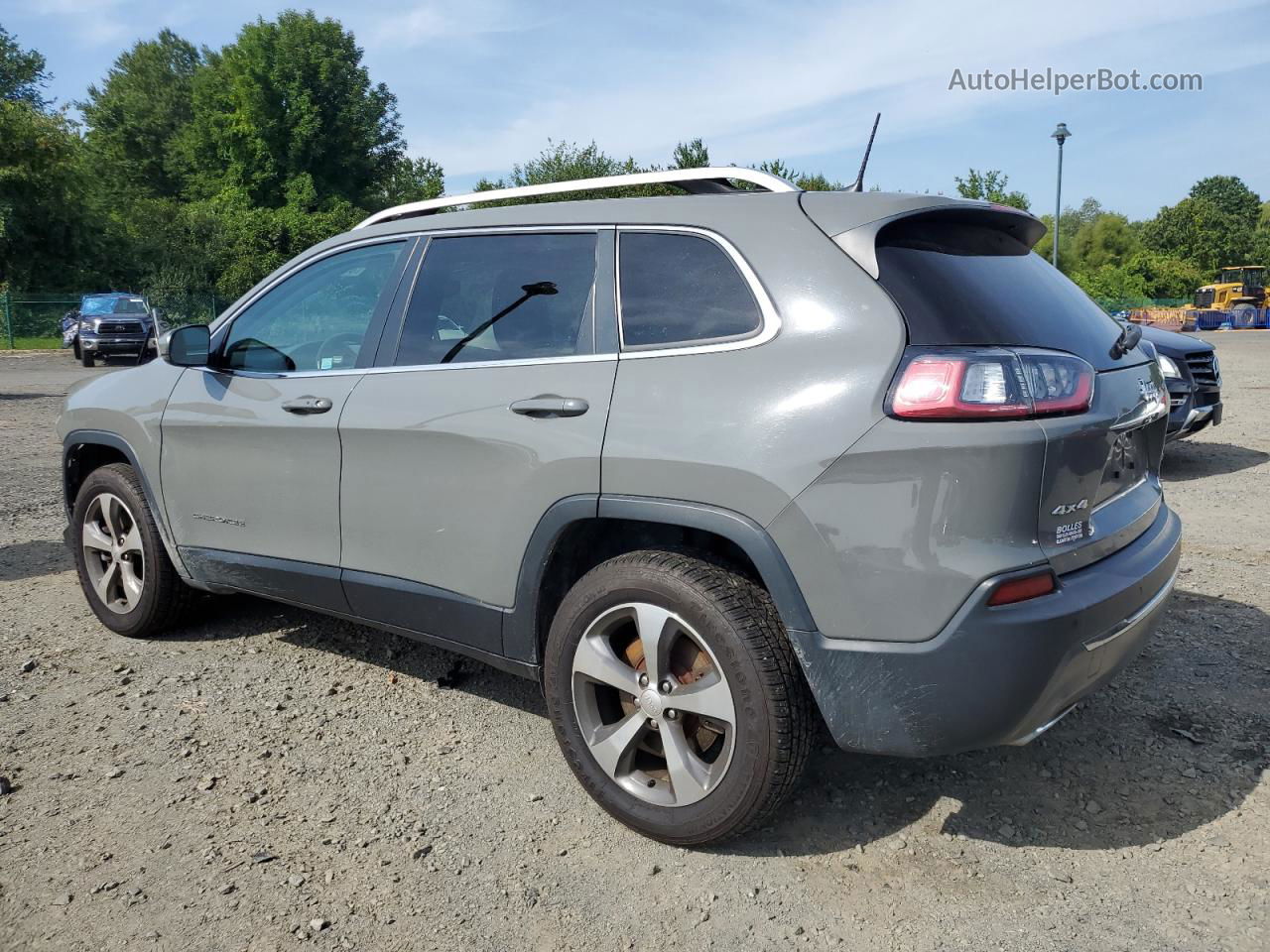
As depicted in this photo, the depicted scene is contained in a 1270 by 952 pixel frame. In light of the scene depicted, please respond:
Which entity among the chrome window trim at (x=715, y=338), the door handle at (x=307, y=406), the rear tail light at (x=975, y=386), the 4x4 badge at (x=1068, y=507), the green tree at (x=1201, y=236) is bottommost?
the 4x4 badge at (x=1068, y=507)

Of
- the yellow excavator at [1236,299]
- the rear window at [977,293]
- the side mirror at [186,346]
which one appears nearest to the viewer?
the rear window at [977,293]

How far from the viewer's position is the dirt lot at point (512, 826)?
8.41ft

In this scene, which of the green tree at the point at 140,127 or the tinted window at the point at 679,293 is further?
the green tree at the point at 140,127

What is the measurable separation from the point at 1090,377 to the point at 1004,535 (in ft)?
1.85

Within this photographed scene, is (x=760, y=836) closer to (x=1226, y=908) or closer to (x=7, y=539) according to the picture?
(x=1226, y=908)

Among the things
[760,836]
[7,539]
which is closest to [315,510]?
[760,836]

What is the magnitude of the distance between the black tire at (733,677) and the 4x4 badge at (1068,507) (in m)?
0.74

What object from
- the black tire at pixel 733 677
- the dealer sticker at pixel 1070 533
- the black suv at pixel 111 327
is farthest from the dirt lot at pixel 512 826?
the black suv at pixel 111 327

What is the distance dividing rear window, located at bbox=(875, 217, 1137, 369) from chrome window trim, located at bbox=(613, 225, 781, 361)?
311mm

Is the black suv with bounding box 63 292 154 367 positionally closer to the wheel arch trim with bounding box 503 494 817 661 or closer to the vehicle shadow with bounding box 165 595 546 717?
the vehicle shadow with bounding box 165 595 546 717

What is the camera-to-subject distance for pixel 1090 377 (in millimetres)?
2648

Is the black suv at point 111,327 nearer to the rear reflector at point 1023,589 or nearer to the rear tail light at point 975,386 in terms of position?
the rear tail light at point 975,386

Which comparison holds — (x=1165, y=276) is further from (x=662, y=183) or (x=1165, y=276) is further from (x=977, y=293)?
(x=977, y=293)

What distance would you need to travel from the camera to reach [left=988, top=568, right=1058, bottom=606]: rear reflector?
2.38 metres
